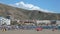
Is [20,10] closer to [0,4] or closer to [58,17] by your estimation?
[0,4]

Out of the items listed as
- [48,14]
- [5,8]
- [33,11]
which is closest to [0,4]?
[5,8]

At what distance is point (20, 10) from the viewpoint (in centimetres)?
13575

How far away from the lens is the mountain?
114 meters

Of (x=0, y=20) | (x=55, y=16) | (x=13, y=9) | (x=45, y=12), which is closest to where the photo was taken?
(x=0, y=20)

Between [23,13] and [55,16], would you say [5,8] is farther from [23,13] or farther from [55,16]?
[55,16]

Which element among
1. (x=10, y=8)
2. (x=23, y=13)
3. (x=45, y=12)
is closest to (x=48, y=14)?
(x=45, y=12)

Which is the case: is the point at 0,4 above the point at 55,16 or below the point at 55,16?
above

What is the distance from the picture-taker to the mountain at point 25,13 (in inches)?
4508

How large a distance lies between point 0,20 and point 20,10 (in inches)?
3061

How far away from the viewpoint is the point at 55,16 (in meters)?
116

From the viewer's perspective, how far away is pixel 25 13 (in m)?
131

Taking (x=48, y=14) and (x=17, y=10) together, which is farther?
(x=17, y=10)

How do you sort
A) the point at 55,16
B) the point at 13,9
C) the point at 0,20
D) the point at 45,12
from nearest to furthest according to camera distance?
the point at 0,20, the point at 55,16, the point at 45,12, the point at 13,9

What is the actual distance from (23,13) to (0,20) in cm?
7373
